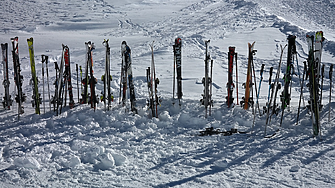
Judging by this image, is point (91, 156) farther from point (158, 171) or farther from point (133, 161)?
point (158, 171)

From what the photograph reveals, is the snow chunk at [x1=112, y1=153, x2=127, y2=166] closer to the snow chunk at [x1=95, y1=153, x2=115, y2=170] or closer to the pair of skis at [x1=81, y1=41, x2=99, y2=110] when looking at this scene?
the snow chunk at [x1=95, y1=153, x2=115, y2=170]

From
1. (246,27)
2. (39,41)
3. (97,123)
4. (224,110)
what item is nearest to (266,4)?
(246,27)

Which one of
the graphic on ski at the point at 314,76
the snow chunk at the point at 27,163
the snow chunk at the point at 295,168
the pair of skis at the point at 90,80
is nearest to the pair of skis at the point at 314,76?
the graphic on ski at the point at 314,76

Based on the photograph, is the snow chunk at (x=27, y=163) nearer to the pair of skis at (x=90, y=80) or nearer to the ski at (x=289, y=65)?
the pair of skis at (x=90, y=80)

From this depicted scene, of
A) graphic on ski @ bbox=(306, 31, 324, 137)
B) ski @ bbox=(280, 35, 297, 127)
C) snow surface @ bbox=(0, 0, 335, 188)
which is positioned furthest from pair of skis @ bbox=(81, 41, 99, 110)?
graphic on ski @ bbox=(306, 31, 324, 137)

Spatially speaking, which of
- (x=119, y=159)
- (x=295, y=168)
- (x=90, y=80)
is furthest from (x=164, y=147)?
(x=90, y=80)

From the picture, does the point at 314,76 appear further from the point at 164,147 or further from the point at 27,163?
the point at 27,163

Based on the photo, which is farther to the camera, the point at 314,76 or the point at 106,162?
the point at 314,76

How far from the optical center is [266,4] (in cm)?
1731

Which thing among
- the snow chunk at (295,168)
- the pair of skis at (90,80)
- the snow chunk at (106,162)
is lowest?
the snow chunk at (295,168)

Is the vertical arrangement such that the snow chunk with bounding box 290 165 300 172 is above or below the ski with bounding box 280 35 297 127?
below

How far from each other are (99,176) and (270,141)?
2359 mm

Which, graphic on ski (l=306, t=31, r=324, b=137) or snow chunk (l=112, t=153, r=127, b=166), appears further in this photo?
graphic on ski (l=306, t=31, r=324, b=137)

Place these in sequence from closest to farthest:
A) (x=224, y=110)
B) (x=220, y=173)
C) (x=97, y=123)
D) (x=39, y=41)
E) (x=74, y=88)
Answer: (x=220, y=173), (x=97, y=123), (x=224, y=110), (x=74, y=88), (x=39, y=41)
